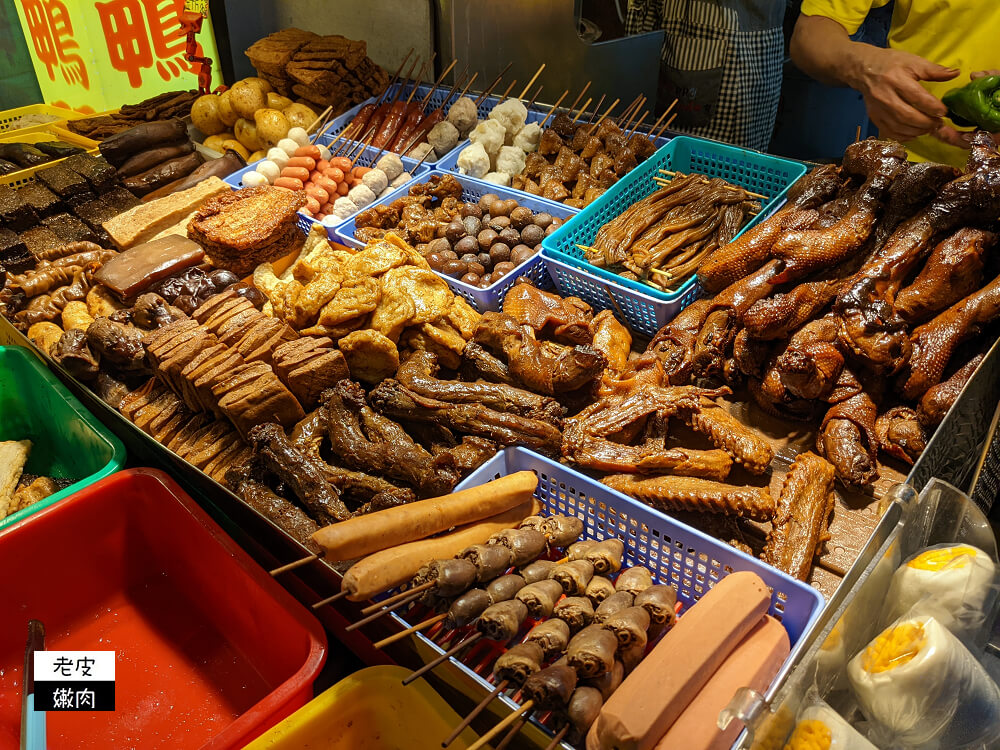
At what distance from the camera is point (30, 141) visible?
6.04 m

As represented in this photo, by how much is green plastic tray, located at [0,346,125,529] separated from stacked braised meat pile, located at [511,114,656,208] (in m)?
2.99

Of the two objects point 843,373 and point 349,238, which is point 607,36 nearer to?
point 349,238

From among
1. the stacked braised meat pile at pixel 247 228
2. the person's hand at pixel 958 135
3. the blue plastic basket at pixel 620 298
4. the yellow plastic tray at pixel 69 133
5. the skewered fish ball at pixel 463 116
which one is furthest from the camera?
the yellow plastic tray at pixel 69 133

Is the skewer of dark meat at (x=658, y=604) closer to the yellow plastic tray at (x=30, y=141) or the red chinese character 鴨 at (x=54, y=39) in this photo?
the yellow plastic tray at (x=30, y=141)

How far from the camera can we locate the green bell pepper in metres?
3.32

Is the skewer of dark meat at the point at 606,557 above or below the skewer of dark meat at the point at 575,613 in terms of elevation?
below

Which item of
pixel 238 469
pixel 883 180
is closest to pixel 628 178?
pixel 883 180

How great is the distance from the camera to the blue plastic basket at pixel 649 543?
217cm

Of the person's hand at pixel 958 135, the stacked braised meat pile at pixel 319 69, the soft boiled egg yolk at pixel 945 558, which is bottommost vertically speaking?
the soft boiled egg yolk at pixel 945 558

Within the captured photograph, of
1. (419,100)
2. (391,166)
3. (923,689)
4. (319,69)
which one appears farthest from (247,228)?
(923,689)

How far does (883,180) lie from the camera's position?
10.4ft

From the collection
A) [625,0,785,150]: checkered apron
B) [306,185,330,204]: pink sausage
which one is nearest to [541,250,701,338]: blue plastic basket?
[306,185,330,204]: pink sausage

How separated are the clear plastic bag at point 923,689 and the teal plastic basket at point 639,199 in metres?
1.92

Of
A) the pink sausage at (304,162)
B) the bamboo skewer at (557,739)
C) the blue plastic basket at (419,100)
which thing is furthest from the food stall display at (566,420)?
the blue plastic basket at (419,100)
